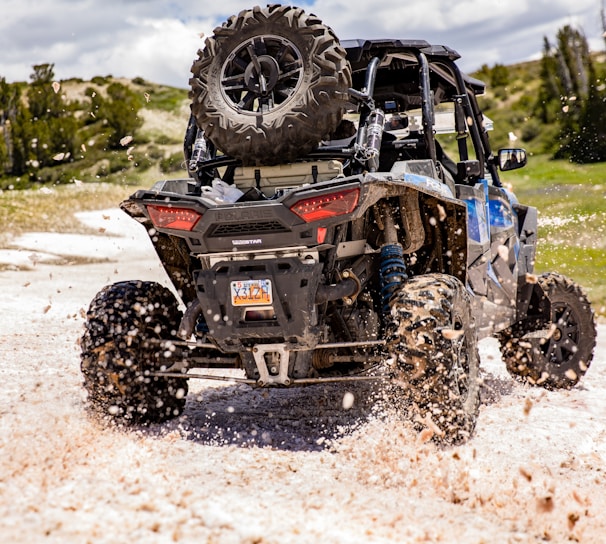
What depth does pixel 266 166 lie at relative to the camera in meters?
5.33

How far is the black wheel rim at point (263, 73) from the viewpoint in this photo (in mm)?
5055

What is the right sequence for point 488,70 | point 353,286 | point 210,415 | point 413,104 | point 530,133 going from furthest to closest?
point 488,70 < point 530,133 < point 413,104 < point 210,415 < point 353,286

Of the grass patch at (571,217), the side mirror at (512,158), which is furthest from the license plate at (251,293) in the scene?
the grass patch at (571,217)

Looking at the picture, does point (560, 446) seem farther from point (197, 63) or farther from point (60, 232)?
point (60, 232)

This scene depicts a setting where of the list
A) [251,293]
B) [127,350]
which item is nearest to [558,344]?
[251,293]

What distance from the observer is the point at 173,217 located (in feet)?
15.8

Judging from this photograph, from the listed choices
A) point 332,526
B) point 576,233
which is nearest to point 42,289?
point 332,526

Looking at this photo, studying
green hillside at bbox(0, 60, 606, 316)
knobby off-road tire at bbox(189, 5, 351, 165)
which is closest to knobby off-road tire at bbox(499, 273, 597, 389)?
knobby off-road tire at bbox(189, 5, 351, 165)

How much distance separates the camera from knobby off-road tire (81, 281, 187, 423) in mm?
5266

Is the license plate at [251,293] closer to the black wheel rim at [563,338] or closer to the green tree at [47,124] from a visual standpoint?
the black wheel rim at [563,338]

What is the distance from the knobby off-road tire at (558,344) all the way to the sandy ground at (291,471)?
248 mm

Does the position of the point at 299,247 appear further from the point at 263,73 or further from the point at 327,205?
the point at 263,73

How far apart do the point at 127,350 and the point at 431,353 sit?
1.89 metres

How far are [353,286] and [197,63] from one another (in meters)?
1.68
